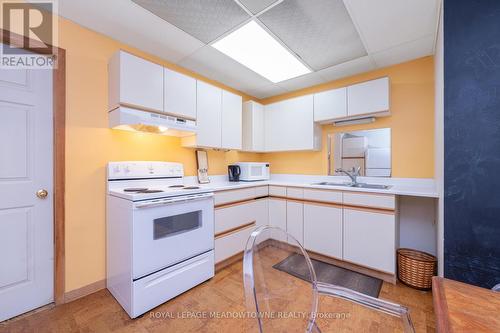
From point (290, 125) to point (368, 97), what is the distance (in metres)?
1.02

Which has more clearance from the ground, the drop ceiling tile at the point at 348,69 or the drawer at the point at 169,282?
the drop ceiling tile at the point at 348,69

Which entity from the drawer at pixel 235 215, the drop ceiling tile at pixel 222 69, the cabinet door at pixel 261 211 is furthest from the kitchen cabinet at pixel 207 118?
the cabinet door at pixel 261 211

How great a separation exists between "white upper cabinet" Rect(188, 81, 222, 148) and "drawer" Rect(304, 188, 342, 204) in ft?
4.12

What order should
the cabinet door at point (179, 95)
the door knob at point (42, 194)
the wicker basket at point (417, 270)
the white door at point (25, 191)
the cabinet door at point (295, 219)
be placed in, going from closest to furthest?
the white door at point (25, 191) → the door knob at point (42, 194) → the wicker basket at point (417, 270) → the cabinet door at point (179, 95) → the cabinet door at point (295, 219)

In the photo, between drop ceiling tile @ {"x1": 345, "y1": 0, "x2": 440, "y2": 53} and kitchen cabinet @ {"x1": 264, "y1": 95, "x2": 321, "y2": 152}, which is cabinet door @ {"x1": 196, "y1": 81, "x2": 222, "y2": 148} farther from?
drop ceiling tile @ {"x1": 345, "y1": 0, "x2": 440, "y2": 53}

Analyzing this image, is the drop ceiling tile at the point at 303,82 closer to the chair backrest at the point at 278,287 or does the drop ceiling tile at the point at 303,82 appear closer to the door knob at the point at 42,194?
the chair backrest at the point at 278,287

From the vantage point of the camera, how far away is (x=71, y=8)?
1564mm

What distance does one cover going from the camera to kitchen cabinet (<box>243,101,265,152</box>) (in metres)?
3.12

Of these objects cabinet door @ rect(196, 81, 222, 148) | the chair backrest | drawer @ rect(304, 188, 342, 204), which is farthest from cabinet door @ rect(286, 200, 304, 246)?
the chair backrest

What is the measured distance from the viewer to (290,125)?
298cm

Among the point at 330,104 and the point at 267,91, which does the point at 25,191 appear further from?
the point at 330,104

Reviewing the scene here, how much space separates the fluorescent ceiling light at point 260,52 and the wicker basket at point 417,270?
2.29 m

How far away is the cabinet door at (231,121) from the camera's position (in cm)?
266
